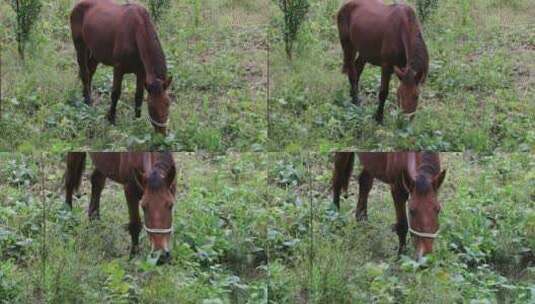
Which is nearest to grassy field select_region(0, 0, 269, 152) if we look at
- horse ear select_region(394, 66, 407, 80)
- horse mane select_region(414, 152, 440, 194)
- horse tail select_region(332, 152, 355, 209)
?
horse tail select_region(332, 152, 355, 209)

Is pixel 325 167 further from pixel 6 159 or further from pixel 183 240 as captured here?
pixel 6 159

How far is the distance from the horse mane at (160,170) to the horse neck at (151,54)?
1.33ft

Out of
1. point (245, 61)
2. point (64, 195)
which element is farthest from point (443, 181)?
point (64, 195)

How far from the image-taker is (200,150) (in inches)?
180

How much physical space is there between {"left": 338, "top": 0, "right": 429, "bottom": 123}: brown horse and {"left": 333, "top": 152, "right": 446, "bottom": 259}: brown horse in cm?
25

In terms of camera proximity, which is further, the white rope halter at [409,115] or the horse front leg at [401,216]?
the white rope halter at [409,115]

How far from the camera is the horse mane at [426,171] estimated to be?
14.4ft

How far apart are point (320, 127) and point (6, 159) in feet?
5.57

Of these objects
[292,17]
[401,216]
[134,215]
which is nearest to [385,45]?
[292,17]

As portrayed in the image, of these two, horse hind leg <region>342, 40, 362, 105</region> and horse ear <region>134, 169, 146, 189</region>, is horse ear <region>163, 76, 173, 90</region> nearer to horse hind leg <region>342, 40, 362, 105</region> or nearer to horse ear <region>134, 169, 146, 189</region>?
horse ear <region>134, 169, 146, 189</region>

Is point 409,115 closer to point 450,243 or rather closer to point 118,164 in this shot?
point 450,243

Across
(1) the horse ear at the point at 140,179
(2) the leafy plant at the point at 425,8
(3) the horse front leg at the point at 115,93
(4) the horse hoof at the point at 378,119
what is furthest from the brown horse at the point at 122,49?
(2) the leafy plant at the point at 425,8

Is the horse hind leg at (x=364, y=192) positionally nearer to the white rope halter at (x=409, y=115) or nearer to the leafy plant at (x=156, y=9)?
the white rope halter at (x=409, y=115)

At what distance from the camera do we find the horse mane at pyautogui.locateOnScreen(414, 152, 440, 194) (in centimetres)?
439
